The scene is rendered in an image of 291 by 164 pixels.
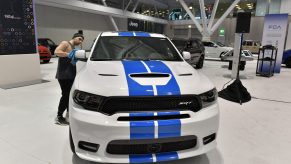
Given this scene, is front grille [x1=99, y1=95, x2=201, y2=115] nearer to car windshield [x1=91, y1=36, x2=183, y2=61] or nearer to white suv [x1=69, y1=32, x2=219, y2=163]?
white suv [x1=69, y1=32, x2=219, y2=163]

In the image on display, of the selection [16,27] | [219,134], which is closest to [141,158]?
[219,134]

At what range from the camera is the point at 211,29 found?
1894 centimetres

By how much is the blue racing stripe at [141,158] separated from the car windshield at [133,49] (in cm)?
130

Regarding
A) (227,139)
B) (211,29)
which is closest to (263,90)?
(227,139)

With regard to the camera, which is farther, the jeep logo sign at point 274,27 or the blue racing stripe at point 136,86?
the jeep logo sign at point 274,27

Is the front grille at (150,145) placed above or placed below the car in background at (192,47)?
below

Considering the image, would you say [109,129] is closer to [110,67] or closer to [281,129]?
[110,67]

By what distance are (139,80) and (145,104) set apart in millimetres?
256

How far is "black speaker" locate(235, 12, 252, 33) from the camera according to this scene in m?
5.11

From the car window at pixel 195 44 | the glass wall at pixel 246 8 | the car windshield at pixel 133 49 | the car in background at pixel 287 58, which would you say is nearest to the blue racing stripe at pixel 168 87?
the car windshield at pixel 133 49

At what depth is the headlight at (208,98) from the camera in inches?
77.0

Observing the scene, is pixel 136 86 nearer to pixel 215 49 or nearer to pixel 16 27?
pixel 16 27

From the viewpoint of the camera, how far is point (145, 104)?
1.80m

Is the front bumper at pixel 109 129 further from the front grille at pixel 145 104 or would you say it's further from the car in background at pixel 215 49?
the car in background at pixel 215 49
